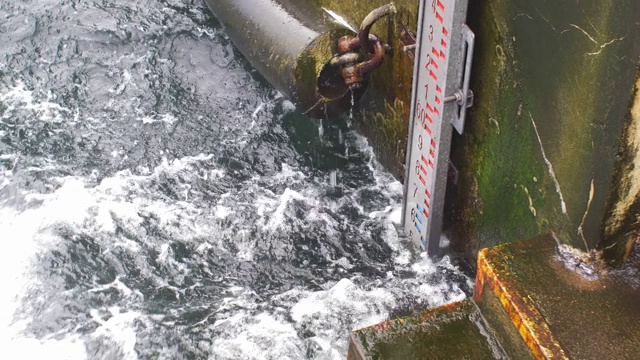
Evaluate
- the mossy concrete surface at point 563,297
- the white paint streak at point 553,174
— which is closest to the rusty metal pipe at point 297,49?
the white paint streak at point 553,174

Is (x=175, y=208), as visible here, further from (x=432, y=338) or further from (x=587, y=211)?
(x=587, y=211)

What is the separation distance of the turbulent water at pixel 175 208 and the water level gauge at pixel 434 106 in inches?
13.9

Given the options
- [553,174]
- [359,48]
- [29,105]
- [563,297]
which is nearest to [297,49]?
[359,48]

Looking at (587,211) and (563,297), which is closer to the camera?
(563,297)

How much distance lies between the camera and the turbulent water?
177 inches

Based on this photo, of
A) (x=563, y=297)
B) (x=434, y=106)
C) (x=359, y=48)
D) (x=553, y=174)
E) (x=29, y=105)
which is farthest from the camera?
(x=29, y=105)

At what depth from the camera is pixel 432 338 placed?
120 inches

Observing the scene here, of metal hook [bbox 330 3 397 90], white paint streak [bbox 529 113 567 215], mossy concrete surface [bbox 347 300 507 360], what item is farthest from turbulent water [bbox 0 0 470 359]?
white paint streak [bbox 529 113 567 215]

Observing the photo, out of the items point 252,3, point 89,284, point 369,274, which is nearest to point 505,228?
point 369,274

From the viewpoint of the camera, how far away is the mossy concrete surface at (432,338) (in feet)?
9.80

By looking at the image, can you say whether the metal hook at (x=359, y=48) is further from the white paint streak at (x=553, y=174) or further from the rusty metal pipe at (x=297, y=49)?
the white paint streak at (x=553, y=174)

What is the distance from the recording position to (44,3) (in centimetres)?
717

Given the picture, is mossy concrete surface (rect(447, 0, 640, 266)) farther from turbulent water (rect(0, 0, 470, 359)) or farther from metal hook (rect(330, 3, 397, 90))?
metal hook (rect(330, 3, 397, 90))

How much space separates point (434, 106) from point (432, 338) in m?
1.49
